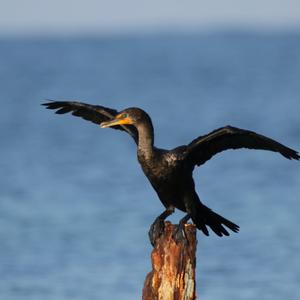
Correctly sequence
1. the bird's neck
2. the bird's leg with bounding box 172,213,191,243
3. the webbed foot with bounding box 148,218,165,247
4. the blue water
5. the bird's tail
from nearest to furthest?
the bird's leg with bounding box 172,213,191,243 → the webbed foot with bounding box 148,218,165,247 → the bird's neck → the bird's tail → the blue water

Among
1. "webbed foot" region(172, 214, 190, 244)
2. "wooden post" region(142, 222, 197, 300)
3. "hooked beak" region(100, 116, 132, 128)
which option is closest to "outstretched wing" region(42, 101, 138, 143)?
"hooked beak" region(100, 116, 132, 128)

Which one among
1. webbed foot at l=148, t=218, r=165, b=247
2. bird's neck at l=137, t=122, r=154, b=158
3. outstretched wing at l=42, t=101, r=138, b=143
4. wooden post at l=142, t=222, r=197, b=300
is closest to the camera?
wooden post at l=142, t=222, r=197, b=300

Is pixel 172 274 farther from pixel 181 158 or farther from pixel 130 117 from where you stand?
pixel 130 117

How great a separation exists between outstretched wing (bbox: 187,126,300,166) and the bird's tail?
14.9 inches

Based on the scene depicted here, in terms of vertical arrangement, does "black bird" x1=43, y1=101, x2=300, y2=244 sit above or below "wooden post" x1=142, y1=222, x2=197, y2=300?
above

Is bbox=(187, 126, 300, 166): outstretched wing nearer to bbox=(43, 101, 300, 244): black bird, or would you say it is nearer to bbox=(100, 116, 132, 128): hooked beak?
bbox=(43, 101, 300, 244): black bird

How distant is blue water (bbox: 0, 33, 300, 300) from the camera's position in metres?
13.2

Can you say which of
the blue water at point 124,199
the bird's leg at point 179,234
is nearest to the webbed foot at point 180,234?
the bird's leg at point 179,234

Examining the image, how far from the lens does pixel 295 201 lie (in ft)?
57.0

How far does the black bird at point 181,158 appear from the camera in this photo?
378 inches

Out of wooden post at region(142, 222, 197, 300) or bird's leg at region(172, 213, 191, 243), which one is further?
bird's leg at region(172, 213, 191, 243)

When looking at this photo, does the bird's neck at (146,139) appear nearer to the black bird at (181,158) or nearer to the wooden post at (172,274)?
the black bird at (181,158)

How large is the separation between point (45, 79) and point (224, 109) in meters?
16.0

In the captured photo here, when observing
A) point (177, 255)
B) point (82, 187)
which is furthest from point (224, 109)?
point (177, 255)
